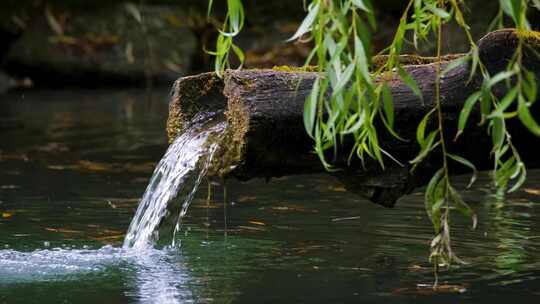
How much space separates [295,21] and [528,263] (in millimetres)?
15488

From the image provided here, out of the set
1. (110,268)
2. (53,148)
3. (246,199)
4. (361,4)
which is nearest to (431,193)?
(361,4)

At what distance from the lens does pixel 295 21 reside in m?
20.6

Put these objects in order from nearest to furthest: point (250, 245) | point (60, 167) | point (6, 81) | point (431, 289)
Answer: point (431, 289)
point (250, 245)
point (60, 167)
point (6, 81)

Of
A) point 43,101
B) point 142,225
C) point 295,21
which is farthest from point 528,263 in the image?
point 295,21

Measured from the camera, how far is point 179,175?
5.70 metres

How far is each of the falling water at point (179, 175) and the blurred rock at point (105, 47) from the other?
13829 millimetres

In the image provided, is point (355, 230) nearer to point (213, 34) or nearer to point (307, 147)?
point (307, 147)

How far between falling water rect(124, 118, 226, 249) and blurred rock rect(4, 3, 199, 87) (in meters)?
13.8

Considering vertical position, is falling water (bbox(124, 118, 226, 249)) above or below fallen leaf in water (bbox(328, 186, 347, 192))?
above

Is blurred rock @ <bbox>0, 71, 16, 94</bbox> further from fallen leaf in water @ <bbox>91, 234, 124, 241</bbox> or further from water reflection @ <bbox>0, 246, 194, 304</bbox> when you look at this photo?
water reflection @ <bbox>0, 246, 194, 304</bbox>

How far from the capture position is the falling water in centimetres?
549

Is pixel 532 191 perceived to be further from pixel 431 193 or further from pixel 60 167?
pixel 431 193

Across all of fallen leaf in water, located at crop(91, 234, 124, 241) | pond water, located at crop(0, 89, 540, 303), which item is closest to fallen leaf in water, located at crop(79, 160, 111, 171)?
pond water, located at crop(0, 89, 540, 303)

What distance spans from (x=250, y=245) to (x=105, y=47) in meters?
14.9
